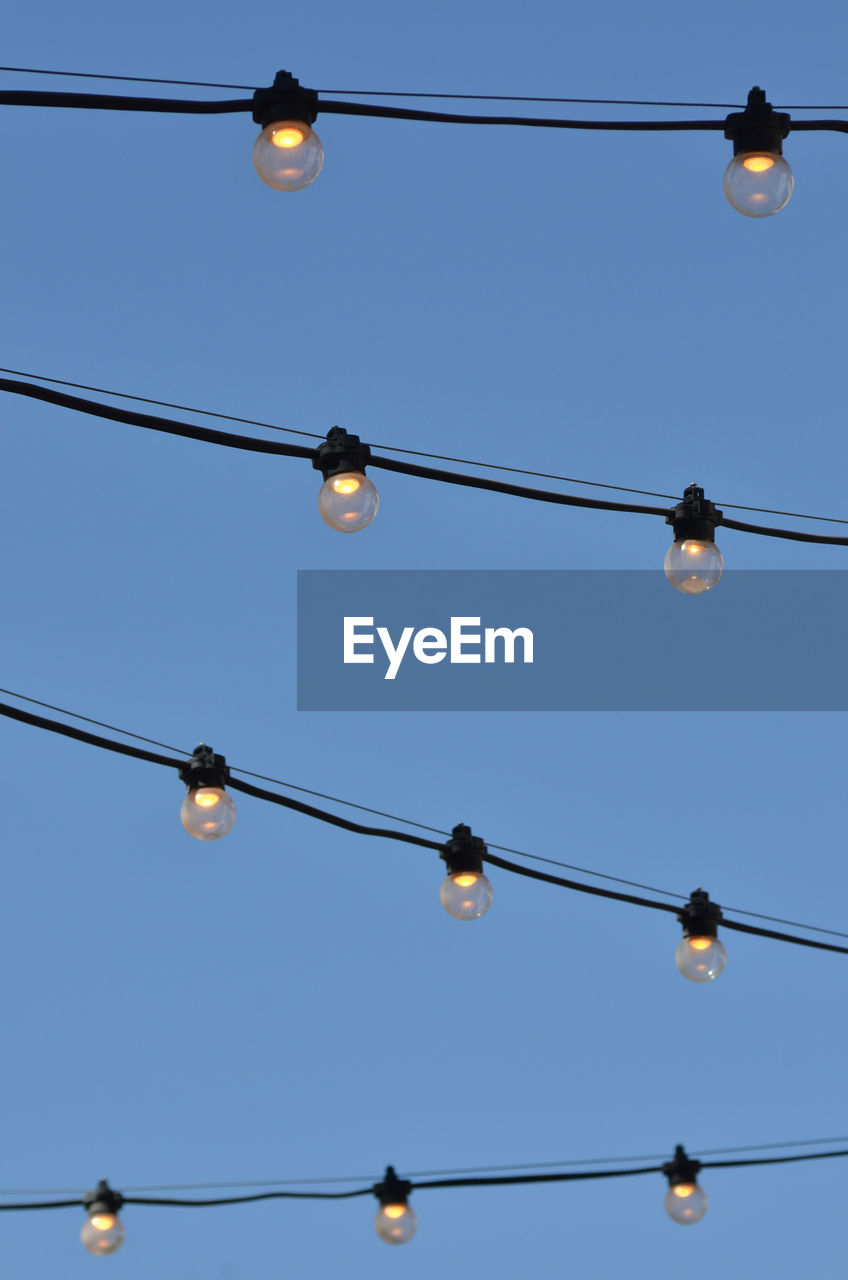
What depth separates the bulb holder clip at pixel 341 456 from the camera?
284 inches

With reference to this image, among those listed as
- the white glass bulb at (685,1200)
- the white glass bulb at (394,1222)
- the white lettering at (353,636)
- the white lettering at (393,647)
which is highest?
the white lettering at (393,647)

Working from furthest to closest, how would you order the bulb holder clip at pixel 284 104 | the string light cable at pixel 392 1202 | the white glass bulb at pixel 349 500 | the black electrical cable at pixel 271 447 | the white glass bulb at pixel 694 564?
1. the string light cable at pixel 392 1202
2. the white glass bulb at pixel 694 564
3. the white glass bulb at pixel 349 500
4. the black electrical cable at pixel 271 447
5. the bulb holder clip at pixel 284 104

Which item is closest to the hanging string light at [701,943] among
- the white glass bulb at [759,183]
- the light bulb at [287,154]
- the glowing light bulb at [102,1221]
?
the glowing light bulb at [102,1221]

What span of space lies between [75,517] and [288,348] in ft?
9.05

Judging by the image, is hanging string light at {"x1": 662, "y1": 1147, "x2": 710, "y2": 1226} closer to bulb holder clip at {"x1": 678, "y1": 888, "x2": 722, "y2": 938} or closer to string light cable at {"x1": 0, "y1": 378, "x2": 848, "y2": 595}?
bulb holder clip at {"x1": 678, "y1": 888, "x2": 722, "y2": 938}

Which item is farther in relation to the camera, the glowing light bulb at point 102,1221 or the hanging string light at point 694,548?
the glowing light bulb at point 102,1221

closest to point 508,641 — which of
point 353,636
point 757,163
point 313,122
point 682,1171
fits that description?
point 353,636

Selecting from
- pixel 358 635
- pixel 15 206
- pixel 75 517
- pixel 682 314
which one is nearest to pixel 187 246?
pixel 15 206

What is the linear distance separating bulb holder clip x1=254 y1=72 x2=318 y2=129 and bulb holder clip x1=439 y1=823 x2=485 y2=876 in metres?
4.15

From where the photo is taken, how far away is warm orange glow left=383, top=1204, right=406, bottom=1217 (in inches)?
430

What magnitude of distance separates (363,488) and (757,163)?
186 centimetres

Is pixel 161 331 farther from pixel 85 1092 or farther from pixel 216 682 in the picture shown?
pixel 85 1092

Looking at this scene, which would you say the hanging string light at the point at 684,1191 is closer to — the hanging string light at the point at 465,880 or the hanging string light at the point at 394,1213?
the hanging string light at the point at 394,1213

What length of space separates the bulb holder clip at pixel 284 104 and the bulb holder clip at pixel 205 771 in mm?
3117
